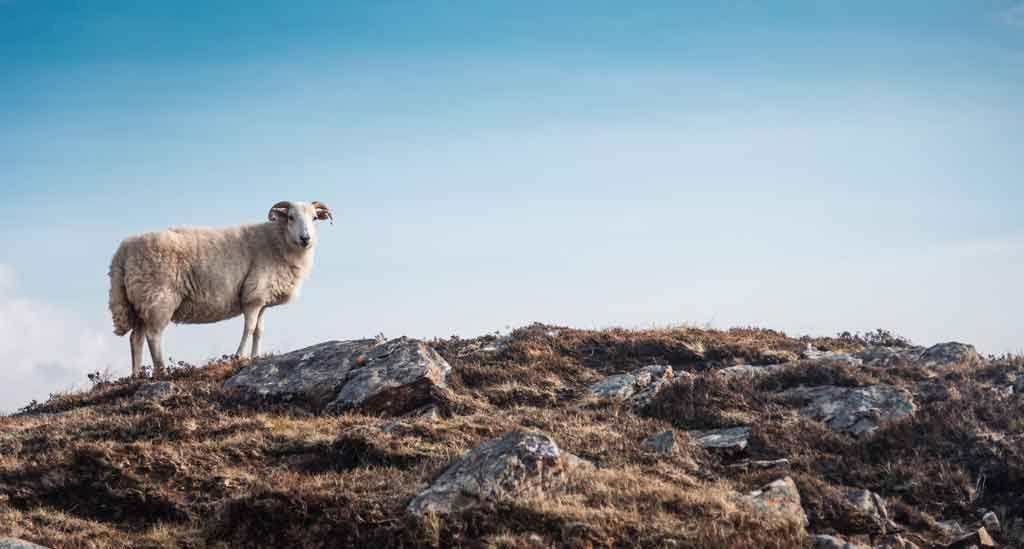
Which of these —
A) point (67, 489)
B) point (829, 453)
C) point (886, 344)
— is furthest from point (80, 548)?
point (886, 344)

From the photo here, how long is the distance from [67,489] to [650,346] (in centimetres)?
1200

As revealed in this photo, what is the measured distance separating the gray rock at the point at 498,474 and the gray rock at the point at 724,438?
2.99 metres

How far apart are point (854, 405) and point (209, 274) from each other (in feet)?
45.0

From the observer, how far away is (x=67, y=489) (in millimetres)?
10977

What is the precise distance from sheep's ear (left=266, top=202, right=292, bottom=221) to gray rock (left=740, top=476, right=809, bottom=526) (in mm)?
14052

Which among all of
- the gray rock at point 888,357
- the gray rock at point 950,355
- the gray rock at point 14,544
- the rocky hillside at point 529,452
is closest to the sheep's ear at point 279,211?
the rocky hillside at point 529,452

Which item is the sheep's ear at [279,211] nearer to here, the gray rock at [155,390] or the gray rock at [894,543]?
the gray rock at [155,390]

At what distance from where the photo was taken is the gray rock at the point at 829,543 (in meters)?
8.26

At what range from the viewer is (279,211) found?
2003 cm

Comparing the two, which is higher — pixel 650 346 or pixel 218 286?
pixel 218 286

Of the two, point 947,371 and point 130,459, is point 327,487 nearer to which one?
point 130,459

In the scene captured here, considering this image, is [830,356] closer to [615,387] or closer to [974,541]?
[615,387]

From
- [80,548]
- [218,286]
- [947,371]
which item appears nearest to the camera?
[80,548]

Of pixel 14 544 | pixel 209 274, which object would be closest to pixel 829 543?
pixel 14 544
